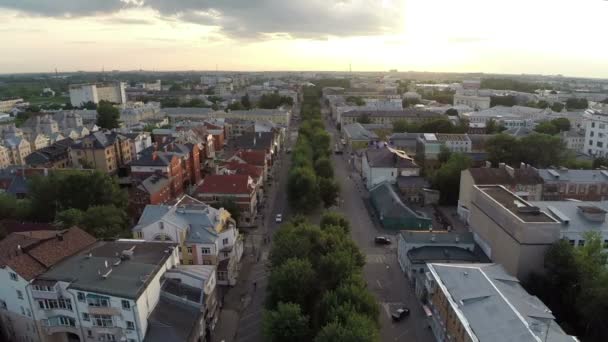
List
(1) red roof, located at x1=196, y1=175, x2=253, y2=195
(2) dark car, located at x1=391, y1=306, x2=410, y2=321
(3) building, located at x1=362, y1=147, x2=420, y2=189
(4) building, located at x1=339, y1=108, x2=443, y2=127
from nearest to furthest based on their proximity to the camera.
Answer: (2) dark car, located at x1=391, y1=306, x2=410, y2=321
(1) red roof, located at x1=196, y1=175, x2=253, y2=195
(3) building, located at x1=362, y1=147, x2=420, y2=189
(4) building, located at x1=339, y1=108, x2=443, y2=127

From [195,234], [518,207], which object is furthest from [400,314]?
[195,234]

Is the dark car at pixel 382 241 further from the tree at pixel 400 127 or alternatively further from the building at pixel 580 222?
the tree at pixel 400 127

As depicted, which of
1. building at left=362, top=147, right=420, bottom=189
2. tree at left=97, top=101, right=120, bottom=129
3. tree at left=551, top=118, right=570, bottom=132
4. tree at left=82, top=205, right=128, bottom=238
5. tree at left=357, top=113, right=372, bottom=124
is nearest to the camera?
tree at left=82, top=205, right=128, bottom=238

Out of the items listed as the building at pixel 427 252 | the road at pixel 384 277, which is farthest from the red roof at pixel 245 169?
the building at pixel 427 252

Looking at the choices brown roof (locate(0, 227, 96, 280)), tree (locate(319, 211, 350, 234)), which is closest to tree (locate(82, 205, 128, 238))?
brown roof (locate(0, 227, 96, 280))

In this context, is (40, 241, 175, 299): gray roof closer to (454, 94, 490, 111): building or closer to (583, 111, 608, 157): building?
(583, 111, 608, 157): building

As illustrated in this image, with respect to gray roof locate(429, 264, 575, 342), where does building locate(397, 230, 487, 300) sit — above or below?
below

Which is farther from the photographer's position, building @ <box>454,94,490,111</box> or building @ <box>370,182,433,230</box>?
building @ <box>454,94,490,111</box>

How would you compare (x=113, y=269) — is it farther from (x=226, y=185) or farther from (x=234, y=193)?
(x=226, y=185)
